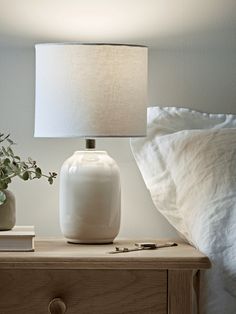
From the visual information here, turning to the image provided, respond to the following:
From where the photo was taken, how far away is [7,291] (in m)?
1.63

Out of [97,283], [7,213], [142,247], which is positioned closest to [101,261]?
[97,283]

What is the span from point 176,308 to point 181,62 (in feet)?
2.49

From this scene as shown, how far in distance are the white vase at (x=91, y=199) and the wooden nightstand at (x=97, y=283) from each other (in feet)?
0.72

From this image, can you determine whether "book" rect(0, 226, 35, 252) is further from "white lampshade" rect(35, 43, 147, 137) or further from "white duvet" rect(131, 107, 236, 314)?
"white duvet" rect(131, 107, 236, 314)

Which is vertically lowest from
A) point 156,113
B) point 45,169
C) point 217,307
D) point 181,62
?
point 217,307

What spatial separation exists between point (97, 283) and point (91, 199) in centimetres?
28

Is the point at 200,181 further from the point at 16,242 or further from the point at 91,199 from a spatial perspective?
the point at 16,242

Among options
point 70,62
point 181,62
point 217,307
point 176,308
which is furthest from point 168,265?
point 181,62

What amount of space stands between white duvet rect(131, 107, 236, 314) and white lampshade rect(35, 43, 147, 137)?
0.62ft

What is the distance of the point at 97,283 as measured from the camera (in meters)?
1.64

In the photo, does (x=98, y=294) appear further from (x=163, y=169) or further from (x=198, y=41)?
(x=198, y=41)

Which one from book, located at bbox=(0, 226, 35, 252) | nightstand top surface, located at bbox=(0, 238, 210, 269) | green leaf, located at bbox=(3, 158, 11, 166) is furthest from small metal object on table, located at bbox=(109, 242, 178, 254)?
green leaf, located at bbox=(3, 158, 11, 166)

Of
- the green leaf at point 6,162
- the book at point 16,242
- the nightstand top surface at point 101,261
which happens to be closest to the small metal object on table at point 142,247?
the nightstand top surface at point 101,261

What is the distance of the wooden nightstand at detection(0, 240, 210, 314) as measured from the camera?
1625 millimetres
